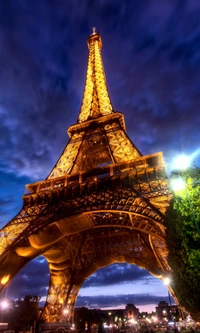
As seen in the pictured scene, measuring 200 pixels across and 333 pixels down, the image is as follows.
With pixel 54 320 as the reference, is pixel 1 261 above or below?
above

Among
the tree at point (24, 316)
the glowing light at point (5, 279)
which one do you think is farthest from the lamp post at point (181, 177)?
the tree at point (24, 316)

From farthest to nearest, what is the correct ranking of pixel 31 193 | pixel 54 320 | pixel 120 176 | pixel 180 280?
pixel 54 320
pixel 31 193
pixel 120 176
pixel 180 280

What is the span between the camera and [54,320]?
26.6 meters

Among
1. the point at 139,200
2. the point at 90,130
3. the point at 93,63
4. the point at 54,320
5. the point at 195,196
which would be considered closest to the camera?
the point at 195,196

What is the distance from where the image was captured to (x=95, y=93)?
36.0m

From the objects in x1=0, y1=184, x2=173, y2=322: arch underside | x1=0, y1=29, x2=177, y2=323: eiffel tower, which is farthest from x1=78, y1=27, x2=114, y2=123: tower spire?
x1=0, y1=184, x2=173, y2=322: arch underside

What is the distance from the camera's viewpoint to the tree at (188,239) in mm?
11191

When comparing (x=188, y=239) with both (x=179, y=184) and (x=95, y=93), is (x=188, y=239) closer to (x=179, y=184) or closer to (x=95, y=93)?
(x=179, y=184)

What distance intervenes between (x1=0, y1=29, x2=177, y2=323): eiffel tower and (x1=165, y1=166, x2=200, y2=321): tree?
5.45 feet

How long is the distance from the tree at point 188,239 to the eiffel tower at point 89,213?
1661 millimetres

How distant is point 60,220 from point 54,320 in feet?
51.0

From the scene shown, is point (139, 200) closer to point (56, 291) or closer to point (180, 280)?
point (180, 280)

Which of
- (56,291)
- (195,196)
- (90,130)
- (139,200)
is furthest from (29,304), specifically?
(195,196)

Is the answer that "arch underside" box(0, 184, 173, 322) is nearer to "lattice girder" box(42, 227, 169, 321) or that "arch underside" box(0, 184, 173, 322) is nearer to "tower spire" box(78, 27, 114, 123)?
"lattice girder" box(42, 227, 169, 321)
